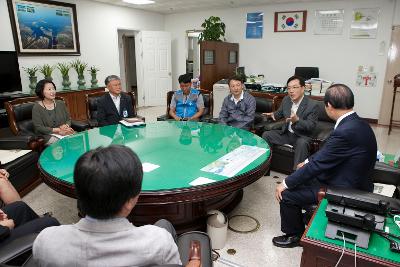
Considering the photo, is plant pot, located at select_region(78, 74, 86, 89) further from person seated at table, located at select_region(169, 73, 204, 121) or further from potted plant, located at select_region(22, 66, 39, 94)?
person seated at table, located at select_region(169, 73, 204, 121)

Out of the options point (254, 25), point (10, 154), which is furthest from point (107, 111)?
point (254, 25)

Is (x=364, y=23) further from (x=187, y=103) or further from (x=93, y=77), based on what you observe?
(x=93, y=77)

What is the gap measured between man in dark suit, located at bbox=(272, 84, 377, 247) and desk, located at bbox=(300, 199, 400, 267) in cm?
48

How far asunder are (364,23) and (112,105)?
5.29 meters

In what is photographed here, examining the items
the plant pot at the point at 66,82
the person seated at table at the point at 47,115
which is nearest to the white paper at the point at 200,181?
the person seated at table at the point at 47,115

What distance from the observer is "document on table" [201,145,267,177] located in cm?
211

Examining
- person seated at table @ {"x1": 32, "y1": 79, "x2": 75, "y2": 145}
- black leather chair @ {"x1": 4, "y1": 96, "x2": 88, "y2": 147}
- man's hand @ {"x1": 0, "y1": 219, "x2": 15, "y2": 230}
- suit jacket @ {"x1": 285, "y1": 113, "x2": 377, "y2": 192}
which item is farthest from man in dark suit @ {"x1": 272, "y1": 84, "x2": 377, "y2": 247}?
black leather chair @ {"x1": 4, "y1": 96, "x2": 88, "y2": 147}

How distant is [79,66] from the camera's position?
606cm

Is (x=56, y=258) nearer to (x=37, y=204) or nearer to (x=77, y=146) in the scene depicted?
(x=77, y=146)

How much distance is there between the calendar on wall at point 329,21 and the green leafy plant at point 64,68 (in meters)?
5.29

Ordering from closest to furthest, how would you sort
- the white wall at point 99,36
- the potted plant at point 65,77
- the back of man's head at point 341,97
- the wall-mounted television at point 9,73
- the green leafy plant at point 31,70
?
the back of man's head at point 341,97, the wall-mounted television at point 9,73, the green leafy plant at point 31,70, the potted plant at point 65,77, the white wall at point 99,36

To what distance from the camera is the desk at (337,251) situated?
1298mm

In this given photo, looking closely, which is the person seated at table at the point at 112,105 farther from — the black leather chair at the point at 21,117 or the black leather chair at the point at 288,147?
the black leather chair at the point at 288,147

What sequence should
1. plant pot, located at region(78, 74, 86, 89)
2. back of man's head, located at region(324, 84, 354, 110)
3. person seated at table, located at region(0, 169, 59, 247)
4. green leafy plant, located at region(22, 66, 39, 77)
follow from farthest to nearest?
plant pot, located at region(78, 74, 86, 89) < green leafy plant, located at region(22, 66, 39, 77) < back of man's head, located at region(324, 84, 354, 110) < person seated at table, located at region(0, 169, 59, 247)
